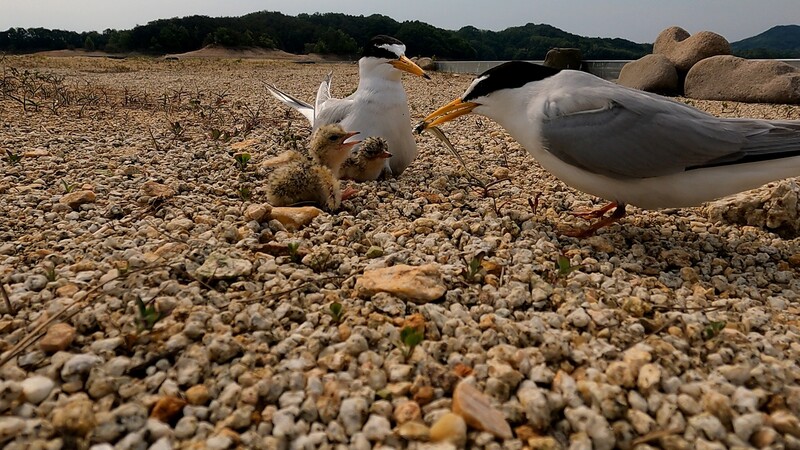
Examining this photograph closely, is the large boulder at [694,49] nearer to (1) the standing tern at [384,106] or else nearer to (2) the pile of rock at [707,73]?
(2) the pile of rock at [707,73]

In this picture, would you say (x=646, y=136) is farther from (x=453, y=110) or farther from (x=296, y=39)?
(x=296, y=39)

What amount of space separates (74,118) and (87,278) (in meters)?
5.01

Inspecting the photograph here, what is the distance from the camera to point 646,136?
2.85 m

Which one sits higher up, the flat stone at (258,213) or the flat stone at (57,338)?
the flat stone at (258,213)

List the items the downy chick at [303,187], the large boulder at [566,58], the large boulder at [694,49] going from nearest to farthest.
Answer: the downy chick at [303,187] → the large boulder at [694,49] → the large boulder at [566,58]

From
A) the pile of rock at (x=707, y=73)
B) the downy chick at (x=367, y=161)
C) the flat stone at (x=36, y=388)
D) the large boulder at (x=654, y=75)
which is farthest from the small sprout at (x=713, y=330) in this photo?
the large boulder at (x=654, y=75)

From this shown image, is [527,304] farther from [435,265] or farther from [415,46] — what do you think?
[415,46]

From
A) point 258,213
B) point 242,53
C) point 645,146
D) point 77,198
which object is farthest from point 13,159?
point 242,53

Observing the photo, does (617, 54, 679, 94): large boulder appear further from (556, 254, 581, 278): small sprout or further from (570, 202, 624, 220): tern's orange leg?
(556, 254, 581, 278): small sprout

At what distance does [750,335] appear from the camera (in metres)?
2.04

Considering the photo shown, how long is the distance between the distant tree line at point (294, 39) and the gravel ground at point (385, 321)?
36445 millimetres

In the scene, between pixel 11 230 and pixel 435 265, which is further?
pixel 11 230

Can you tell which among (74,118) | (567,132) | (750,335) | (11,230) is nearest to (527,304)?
(750,335)

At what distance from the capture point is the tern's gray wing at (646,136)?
109 inches
